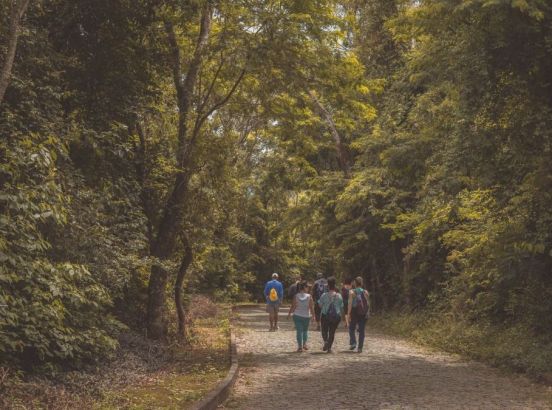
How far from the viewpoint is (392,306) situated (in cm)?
2802

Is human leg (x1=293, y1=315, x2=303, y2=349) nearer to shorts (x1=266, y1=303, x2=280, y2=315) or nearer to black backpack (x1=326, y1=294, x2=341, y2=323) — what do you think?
black backpack (x1=326, y1=294, x2=341, y2=323)

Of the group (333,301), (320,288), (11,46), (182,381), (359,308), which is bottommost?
(182,381)

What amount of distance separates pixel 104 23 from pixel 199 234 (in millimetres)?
6531

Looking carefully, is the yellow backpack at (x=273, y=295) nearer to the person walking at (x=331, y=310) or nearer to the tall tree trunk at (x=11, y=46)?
the person walking at (x=331, y=310)

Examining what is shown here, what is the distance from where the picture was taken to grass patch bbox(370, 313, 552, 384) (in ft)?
38.5

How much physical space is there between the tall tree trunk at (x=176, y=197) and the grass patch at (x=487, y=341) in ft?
24.4

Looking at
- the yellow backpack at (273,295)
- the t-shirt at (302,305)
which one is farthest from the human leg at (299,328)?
the yellow backpack at (273,295)

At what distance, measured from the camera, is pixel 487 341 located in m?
15.1

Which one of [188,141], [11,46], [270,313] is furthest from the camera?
[270,313]

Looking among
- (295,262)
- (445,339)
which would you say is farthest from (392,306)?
(295,262)

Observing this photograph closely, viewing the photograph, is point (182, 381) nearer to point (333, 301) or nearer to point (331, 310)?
point (331, 310)

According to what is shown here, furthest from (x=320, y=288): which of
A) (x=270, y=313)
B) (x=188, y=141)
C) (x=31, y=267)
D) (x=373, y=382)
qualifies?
(x=31, y=267)

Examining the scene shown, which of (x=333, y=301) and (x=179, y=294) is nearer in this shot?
(x=333, y=301)

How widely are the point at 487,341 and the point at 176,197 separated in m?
8.34
